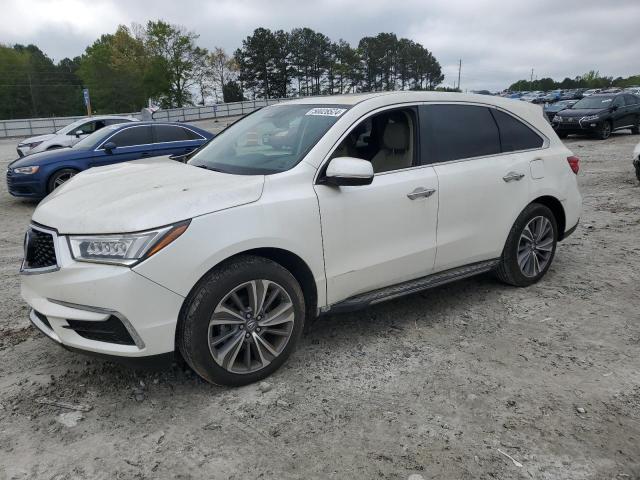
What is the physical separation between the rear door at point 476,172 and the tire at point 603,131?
1562 centimetres

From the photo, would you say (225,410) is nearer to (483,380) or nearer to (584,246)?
(483,380)

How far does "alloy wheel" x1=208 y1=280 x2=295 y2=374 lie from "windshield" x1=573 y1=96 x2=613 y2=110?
18894 millimetres

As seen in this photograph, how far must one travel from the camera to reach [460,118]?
4199mm

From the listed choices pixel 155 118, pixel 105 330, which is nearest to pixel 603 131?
pixel 105 330

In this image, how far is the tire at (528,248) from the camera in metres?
4.52

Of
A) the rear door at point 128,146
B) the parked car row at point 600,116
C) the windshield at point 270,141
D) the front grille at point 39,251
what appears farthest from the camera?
the parked car row at point 600,116

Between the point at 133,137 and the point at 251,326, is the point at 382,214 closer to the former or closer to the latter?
the point at 251,326

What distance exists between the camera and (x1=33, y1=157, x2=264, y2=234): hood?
2.77m

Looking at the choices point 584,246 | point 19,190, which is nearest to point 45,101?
point 19,190

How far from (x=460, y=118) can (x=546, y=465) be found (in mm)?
2691

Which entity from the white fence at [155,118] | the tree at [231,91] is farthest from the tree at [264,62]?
the white fence at [155,118]

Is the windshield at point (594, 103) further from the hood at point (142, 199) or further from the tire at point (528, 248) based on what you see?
the hood at point (142, 199)

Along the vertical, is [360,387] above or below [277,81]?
below

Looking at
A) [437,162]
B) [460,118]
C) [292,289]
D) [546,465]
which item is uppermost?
[460,118]
